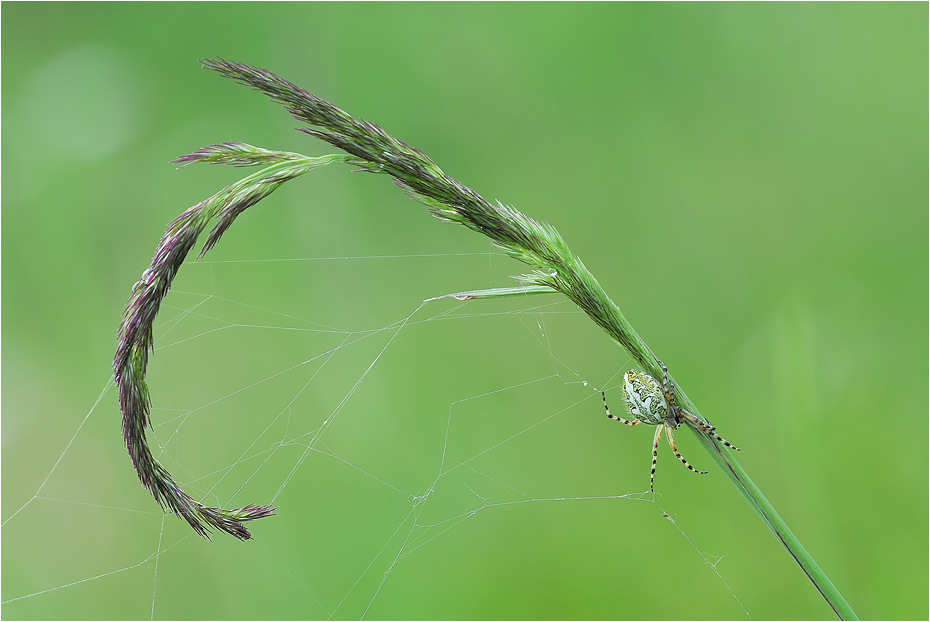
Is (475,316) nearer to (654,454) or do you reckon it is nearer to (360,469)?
(360,469)

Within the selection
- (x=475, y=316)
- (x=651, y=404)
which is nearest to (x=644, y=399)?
(x=651, y=404)

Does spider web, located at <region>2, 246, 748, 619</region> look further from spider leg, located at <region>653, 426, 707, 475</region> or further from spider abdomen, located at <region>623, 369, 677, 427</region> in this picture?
spider abdomen, located at <region>623, 369, 677, 427</region>

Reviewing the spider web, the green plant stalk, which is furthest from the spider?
the spider web

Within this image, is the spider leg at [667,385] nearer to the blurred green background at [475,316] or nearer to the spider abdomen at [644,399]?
the spider abdomen at [644,399]

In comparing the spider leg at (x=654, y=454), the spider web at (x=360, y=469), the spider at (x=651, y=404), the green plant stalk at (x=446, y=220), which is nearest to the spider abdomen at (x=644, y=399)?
the spider at (x=651, y=404)

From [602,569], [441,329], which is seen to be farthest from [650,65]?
[602,569]

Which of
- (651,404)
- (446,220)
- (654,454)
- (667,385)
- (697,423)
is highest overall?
(446,220)
